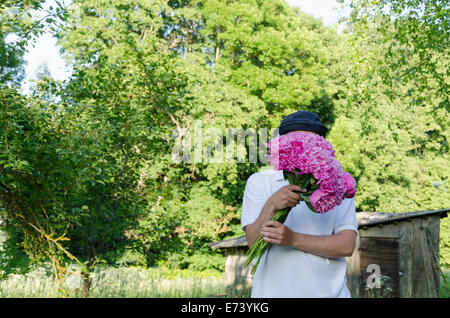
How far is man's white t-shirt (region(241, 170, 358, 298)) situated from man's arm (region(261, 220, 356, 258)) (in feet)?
0.18

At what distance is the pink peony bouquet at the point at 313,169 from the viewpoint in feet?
5.88

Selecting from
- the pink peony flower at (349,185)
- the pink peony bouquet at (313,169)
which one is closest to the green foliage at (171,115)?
the pink peony bouquet at (313,169)

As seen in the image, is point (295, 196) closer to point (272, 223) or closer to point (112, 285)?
point (272, 223)

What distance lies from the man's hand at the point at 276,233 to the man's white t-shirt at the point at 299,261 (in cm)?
16

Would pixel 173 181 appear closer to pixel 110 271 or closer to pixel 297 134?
pixel 110 271

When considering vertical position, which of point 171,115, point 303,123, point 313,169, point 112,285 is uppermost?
point 171,115

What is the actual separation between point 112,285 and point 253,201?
28.3ft

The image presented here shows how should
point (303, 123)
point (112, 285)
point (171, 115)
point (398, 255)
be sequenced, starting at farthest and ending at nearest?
point (398, 255)
point (171, 115)
point (112, 285)
point (303, 123)

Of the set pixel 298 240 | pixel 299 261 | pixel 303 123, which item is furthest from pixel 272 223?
pixel 303 123

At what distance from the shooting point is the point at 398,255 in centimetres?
1476

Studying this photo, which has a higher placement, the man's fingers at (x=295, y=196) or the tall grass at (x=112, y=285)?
the man's fingers at (x=295, y=196)

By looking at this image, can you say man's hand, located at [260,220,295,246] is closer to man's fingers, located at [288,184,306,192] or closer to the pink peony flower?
man's fingers, located at [288,184,306,192]

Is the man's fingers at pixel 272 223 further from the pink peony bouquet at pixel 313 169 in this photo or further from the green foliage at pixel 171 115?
the green foliage at pixel 171 115

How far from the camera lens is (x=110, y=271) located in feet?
33.0
